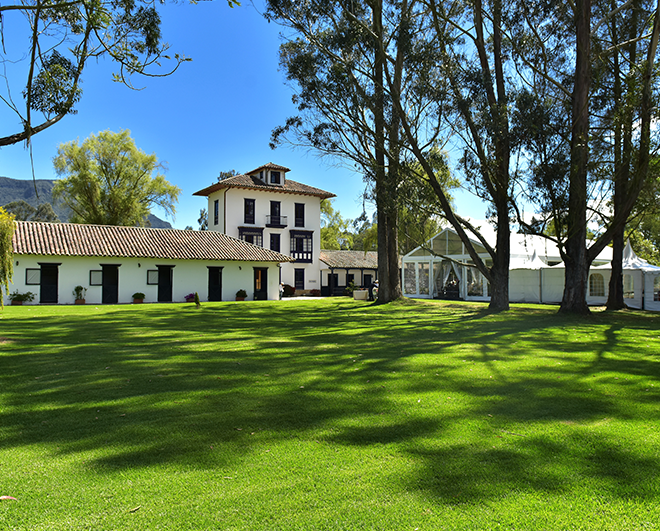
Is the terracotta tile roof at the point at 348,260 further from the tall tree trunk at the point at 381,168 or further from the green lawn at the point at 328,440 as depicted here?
the green lawn at the point at 328,440

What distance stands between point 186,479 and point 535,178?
1756 cm

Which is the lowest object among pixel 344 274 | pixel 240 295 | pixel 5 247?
pixel 240 295

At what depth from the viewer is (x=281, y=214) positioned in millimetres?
41188

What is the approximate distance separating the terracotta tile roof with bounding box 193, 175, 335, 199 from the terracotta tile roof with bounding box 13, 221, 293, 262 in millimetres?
6185

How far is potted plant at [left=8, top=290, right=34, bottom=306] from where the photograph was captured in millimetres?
24625

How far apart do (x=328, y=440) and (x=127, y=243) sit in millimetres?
27818

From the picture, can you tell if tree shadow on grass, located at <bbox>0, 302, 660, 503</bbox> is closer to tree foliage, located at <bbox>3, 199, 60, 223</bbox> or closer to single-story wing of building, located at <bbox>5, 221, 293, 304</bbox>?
single-story wing of building, located at <bbox>5, 221, 293, 304</bbox>

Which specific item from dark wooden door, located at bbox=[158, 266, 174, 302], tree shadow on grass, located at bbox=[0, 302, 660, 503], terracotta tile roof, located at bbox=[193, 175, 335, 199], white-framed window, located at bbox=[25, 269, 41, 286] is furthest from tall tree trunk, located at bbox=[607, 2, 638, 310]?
white-framed window, located at bbox=[25, 269, 41, 286]

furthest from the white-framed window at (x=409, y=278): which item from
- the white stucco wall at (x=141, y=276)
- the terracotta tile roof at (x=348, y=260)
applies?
the terracotta tile roof at (x=348, y=260)

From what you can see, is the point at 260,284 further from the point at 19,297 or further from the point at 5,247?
the point at 5,247

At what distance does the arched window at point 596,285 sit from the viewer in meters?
24.8

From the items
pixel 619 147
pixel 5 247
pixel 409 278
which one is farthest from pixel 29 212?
pixel 619 147

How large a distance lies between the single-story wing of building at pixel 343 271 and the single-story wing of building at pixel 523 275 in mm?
9410

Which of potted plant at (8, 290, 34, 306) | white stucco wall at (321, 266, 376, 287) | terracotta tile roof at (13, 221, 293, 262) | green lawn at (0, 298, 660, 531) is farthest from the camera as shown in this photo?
white stucco wall at (321, 266, 376, 287)
